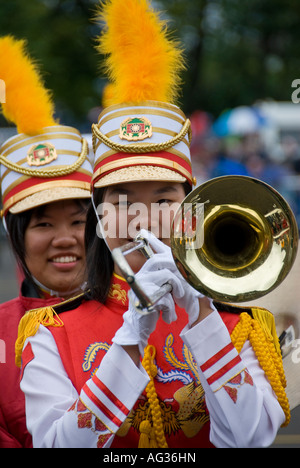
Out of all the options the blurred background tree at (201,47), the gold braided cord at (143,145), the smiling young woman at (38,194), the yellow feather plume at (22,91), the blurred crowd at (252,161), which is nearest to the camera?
the gold braided cord at (143,145)

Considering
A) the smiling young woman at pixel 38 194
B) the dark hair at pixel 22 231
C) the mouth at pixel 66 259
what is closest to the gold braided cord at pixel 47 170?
the smiling young woman at pixel 38 194

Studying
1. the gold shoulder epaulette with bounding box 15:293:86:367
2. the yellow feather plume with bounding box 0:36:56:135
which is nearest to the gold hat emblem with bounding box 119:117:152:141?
the gold shoulder epaulette with bounding box 15:293:86:367

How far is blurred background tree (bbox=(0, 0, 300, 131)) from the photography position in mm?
15766

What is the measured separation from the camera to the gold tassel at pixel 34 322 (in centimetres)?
262

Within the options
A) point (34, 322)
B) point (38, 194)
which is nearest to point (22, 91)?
point (38, 194)

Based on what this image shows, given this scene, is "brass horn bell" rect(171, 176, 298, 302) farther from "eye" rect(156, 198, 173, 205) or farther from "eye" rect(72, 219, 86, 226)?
"eye" rect(72, 219, 86, 226)

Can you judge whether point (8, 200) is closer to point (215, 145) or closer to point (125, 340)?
point (125, 340)

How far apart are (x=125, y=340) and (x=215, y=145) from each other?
12.6 meters

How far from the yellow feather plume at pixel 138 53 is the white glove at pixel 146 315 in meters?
0.80

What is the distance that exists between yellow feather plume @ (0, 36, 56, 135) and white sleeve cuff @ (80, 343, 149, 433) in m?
1.59

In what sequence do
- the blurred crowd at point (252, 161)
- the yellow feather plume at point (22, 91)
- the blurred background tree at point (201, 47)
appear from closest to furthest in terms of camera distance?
the yellow feather plume at point (22, 91)
the blurred crowd at point (252, 161)
the blurred background tree at point (201, 47)

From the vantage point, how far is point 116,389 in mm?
2291

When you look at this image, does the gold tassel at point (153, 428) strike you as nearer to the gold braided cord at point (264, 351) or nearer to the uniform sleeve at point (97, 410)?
the uniform sleeve at point (97, 410)
